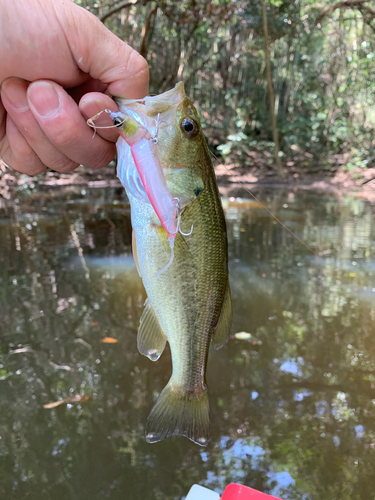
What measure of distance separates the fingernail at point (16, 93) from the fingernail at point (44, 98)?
0.08 m

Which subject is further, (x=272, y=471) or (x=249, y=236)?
(x=249, y=236)

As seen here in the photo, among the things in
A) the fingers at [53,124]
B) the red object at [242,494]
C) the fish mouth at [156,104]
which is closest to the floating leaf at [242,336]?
the red object at [242,494]

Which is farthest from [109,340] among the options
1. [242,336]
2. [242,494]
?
[242,494]

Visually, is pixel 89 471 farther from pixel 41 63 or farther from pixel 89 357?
pixel 41 63

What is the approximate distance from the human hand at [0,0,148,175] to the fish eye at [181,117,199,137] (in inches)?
9.7

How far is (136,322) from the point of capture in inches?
134

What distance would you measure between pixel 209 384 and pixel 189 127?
1.96 m

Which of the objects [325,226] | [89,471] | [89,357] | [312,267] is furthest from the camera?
[325,226]

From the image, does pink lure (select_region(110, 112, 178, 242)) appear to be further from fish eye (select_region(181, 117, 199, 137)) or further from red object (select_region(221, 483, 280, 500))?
red object (select_region(221, 483, 280, 500))

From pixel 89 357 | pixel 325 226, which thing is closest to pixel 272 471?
pixel 89 357

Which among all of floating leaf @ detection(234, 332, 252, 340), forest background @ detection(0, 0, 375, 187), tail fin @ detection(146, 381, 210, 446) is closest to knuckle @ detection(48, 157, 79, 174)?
tail fin @ detection(146, 381, 210, 446)

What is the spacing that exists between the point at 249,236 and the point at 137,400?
4182 millimetres

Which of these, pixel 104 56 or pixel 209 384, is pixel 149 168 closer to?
pixel 104 56

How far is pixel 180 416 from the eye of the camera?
1310mm
